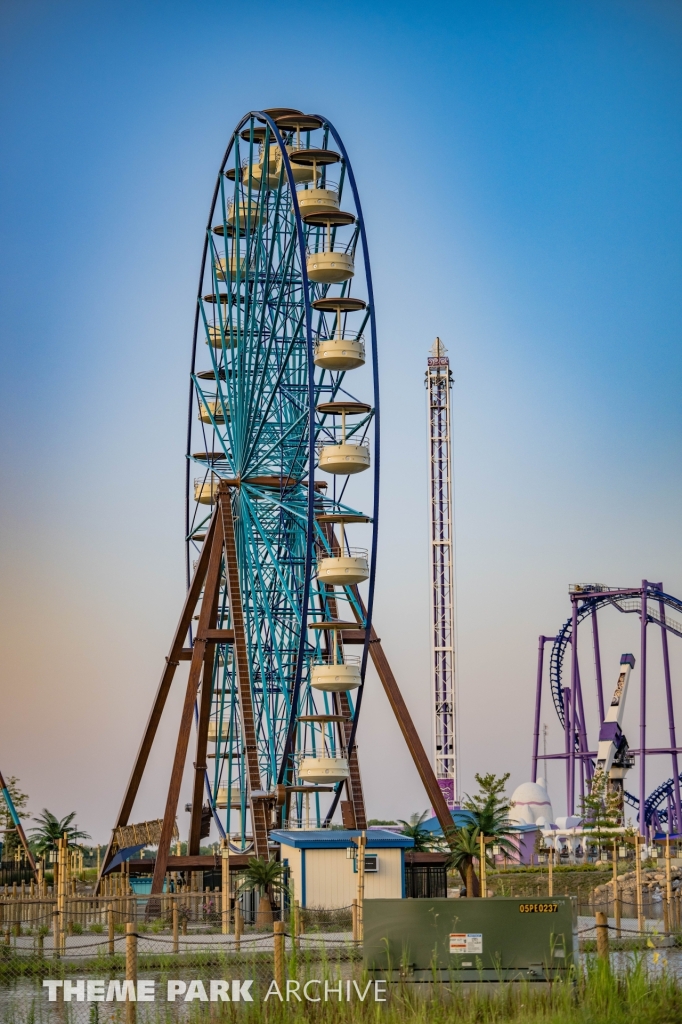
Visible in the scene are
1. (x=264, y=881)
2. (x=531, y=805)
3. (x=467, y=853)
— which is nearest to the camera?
(x=264, y=881)

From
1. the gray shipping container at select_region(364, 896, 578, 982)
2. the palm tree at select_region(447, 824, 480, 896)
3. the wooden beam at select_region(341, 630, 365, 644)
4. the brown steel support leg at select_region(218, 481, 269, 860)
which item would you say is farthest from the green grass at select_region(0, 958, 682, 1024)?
the wooden beam at select_region(341, 630, 365, 644)

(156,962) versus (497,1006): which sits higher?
(497,1006)

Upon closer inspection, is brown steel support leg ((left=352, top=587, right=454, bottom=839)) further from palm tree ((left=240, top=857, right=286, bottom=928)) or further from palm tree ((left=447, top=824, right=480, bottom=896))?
palm tree ((left=240, top=857, right=286, bottom=928))

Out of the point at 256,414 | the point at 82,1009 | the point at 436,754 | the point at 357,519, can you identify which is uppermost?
the point at 256,414

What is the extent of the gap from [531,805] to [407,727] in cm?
3017

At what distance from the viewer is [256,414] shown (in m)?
44.8

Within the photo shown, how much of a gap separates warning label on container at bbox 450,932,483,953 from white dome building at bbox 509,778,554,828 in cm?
5549

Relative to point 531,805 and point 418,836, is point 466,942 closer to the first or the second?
point 418,836

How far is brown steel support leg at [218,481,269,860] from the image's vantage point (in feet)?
Result: 135

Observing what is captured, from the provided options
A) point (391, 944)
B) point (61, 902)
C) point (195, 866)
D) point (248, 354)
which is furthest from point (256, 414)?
point (391, 944)

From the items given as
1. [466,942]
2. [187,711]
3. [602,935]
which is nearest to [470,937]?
[466,942]

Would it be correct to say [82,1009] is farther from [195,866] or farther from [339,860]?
[195,866]

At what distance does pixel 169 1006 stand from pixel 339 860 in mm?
15536

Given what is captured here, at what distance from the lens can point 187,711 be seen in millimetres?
45031
